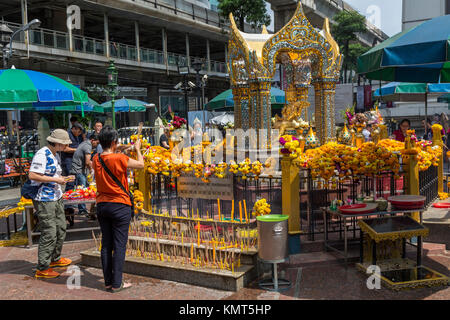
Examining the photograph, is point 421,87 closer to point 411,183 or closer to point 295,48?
point 295,48

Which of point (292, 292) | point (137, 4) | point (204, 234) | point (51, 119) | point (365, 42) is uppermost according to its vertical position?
point (365, 42)

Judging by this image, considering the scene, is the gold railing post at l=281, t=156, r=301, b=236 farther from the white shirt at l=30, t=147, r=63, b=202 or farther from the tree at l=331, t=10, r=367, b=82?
the tree at l=331, t=10, r=367, b=82

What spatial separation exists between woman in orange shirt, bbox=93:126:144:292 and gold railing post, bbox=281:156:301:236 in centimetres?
210

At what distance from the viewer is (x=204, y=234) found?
6270 mm

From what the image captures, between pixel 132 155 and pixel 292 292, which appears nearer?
pixel 292 292

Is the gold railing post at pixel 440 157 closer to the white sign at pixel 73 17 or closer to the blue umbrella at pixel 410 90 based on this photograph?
the blue umbrella at pixel 410 90

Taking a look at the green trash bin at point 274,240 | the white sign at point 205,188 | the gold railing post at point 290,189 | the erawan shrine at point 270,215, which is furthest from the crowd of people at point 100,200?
the gold railing post at point 290,189

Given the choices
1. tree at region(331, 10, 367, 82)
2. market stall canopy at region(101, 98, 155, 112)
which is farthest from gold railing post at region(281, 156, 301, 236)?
tree at region(331, 10, 367, 82)

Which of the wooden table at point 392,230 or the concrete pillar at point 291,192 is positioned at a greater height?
the concrete pillar at point 291,192

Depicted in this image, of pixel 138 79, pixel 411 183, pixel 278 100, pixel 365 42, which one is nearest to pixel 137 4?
pixel 138 79

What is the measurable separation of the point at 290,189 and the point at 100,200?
2621mm

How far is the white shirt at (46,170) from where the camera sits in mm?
5742

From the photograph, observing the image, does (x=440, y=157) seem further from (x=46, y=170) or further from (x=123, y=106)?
(x=123, y=106)

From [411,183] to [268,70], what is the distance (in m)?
5.41
